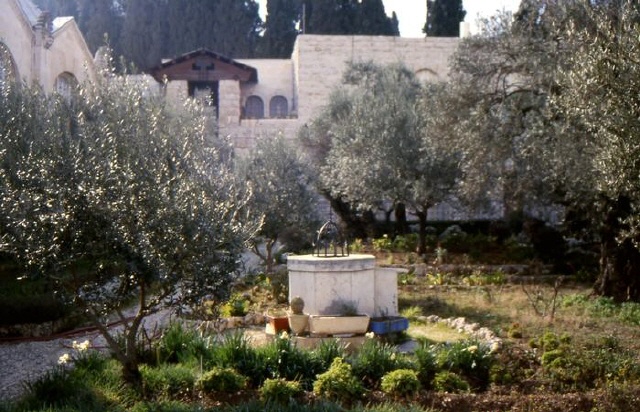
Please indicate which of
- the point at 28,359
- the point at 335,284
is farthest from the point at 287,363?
the point at 28,359

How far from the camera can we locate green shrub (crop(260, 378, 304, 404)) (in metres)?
8.12

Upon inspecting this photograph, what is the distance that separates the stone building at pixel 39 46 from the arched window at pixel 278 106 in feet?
67.5

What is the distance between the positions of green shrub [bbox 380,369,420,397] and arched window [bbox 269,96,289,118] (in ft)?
122

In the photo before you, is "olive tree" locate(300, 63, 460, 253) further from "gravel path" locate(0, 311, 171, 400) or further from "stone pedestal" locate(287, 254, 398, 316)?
"gravel path" locate(0, 311, 171, 400)

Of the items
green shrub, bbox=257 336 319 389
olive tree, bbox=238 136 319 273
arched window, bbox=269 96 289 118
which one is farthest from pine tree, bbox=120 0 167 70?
green shrub, bbox=257 336 319 389

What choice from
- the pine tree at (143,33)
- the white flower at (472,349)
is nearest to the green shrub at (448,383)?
the white flower at (472,349)

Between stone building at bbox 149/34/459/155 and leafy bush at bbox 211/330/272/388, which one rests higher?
stone building at bbox 149/34/459/155

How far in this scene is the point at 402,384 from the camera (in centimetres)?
846

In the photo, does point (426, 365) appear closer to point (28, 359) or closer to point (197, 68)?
point (28, 359)

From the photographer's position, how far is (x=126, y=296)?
8500 millimetres

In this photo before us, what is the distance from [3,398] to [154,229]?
2838mm

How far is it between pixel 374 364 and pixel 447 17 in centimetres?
3645

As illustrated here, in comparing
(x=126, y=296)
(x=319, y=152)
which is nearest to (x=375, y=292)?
(x=126, y=296)

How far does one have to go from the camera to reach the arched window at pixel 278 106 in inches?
1772
